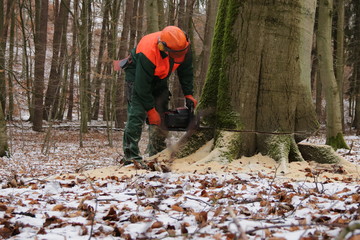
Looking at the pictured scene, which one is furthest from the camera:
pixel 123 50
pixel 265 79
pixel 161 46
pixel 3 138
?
pixel 123 50

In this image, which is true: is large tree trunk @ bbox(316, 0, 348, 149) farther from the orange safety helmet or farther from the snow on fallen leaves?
the snow on fallen leaves

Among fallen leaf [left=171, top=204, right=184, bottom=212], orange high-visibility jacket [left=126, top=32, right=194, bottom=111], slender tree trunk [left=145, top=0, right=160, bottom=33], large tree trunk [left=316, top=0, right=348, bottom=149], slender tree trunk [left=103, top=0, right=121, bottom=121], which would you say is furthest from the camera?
slender tree trunk [left=103, top=0, right=121, bottom=121]

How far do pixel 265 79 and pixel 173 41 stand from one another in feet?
4.41

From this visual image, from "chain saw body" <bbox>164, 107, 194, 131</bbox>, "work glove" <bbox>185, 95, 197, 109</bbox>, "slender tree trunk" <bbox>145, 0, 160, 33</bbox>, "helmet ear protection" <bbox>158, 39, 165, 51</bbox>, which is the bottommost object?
"chain saw body" <bbox>164, 107, 194, 131</bbox>

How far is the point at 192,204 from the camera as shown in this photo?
2.73 m

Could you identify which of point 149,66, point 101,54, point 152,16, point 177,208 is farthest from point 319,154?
point 101,54

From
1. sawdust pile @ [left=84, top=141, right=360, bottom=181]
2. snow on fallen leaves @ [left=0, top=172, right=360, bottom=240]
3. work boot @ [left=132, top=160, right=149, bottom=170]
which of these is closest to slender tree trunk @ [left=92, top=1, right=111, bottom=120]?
work boot @ [left=132, top=160, right=149, bottom=170]

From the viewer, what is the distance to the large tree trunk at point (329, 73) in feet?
33.4

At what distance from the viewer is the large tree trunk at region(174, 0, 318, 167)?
4.59m

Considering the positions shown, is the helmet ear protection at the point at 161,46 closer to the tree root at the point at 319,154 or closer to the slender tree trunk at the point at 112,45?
the tree root at the point at 319,154

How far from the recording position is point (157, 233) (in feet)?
6.76

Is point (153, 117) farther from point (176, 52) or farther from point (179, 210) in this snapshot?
point (179, 210)

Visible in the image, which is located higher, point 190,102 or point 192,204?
point 190,102

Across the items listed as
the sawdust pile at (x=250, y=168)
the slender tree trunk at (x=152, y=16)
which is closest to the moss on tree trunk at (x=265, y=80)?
the sawdust pile at (x=250, y=168)
